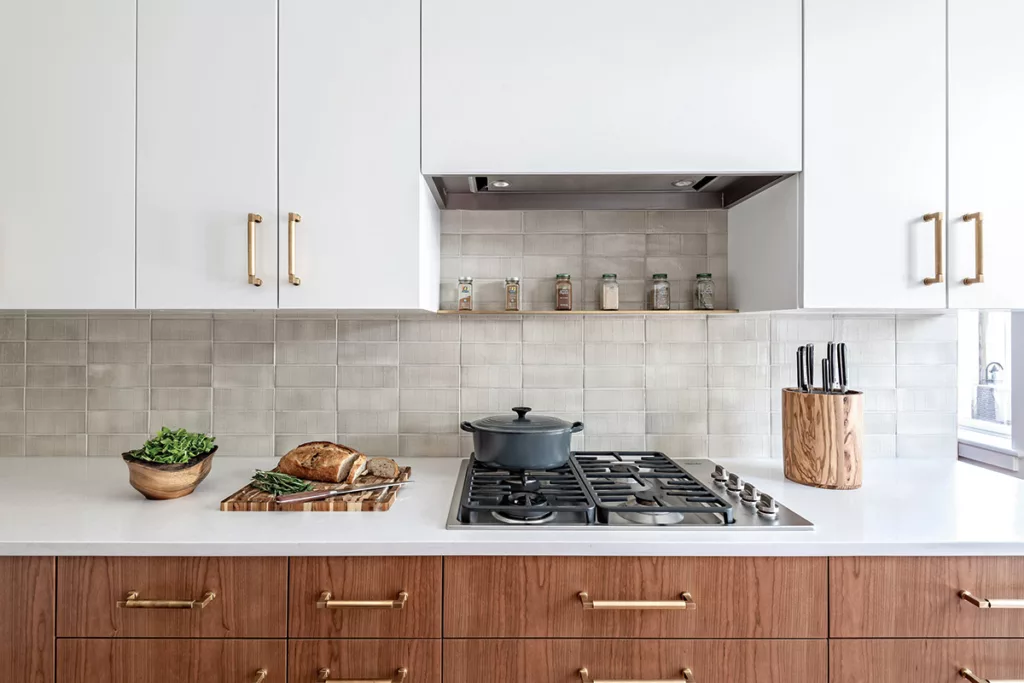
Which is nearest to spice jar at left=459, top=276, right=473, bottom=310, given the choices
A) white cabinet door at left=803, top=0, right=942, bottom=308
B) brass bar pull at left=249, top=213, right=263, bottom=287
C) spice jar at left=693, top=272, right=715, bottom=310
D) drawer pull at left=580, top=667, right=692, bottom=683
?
brass bar pull at left=249, top=213, right=263, bottom=287

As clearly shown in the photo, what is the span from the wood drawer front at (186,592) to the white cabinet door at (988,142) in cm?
171

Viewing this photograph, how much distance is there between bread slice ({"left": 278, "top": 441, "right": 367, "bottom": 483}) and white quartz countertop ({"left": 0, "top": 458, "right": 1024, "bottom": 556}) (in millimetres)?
167

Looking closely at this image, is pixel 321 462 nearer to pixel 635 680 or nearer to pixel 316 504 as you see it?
pixel 316 504

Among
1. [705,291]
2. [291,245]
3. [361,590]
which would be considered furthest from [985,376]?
[291,245]

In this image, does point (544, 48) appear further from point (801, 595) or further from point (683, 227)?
point (801, 595)

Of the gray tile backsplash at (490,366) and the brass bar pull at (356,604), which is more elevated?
the gray tile backsplash at (490,366)

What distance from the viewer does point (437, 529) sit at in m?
Answer: 1.19

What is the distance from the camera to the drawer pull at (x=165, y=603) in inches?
43.7

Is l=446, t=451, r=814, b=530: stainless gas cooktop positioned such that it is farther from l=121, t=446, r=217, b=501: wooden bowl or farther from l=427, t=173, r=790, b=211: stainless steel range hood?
l=427, t=173, r=790, b=211: stainless steel range hood

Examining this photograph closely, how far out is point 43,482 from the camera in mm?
1551

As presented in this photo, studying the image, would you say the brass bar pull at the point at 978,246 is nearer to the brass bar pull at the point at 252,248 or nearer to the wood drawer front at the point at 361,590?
the wood drawer front at the point at 361,590

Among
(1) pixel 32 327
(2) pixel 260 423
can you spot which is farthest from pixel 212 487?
(1) pixel 32 327

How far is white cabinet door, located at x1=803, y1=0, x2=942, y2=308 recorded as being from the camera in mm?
1401

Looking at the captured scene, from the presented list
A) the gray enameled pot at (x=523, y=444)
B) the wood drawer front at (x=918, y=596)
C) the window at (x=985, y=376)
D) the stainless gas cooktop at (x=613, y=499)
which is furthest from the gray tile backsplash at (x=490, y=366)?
the wood drawer front at (x=918, y=596)
